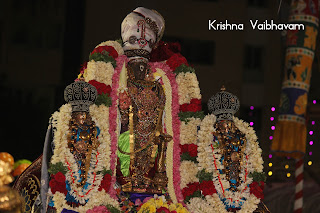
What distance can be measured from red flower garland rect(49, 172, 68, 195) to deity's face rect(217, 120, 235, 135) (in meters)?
1.37

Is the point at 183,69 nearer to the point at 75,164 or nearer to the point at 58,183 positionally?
the point at 75,164

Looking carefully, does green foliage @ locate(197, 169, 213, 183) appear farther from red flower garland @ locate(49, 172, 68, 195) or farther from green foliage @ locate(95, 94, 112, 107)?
red flower garland @ locate(49, 172, 68, 195)

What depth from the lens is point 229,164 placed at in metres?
4.38

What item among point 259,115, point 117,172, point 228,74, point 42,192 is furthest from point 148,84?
point 228,74

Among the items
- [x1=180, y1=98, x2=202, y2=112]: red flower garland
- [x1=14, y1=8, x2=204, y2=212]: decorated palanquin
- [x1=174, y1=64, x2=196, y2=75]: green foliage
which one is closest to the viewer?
[x1=14, y1=8, x2=204, y2=212]: decorated palanquin

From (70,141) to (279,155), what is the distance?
5.27 metres

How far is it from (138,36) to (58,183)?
1562 millimetres

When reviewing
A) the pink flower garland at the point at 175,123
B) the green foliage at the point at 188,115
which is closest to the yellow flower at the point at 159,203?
the pink flower garland at the point at 175,123

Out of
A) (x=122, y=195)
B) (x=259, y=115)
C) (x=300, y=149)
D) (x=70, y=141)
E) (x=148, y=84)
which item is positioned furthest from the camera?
(x=259, y=115)

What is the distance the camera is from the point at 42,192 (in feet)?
13.9

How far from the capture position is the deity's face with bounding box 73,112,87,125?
4.15 meters

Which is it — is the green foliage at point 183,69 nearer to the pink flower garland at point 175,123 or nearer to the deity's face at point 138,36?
the pink flower garland at point 175,123

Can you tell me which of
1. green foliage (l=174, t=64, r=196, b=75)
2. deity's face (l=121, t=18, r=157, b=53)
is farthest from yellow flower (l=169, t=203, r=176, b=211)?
deity's face (l=121, t=18, r=157, b=53)

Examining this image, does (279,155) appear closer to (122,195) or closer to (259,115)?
(259,115)
